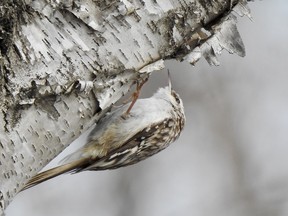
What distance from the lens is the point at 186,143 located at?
435 cm

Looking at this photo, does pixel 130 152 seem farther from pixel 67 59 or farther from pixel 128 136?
pixel 67 59

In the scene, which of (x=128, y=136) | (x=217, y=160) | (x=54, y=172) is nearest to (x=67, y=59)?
(x=54, y=172)

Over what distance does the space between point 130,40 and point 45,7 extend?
8.6 inches

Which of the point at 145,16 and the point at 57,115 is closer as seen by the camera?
the point at 57,115

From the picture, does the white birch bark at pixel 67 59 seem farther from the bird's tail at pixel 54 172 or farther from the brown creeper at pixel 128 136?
the brown creeper at pixel 128 136

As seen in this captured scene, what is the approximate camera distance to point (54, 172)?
2.15 m

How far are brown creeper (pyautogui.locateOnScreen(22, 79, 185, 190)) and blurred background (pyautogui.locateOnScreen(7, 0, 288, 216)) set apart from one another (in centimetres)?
132

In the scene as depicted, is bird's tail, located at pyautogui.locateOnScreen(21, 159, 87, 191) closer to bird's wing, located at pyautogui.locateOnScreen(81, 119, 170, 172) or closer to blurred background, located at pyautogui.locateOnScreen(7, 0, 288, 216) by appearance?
bird's wing, located at pyautogui.locateOnScreen(81, 119, 170, 172)

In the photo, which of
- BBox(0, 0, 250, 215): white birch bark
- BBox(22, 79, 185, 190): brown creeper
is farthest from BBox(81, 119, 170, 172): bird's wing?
BBox(0, 0, 250, 215): white birch bark

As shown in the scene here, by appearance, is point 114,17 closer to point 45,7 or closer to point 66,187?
point 45,7

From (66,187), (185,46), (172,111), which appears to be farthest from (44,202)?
(185,46)

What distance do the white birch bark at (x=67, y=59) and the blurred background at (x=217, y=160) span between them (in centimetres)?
218

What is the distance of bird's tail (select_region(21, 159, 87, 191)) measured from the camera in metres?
2.03

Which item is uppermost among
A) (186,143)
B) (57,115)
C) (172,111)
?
(57,115)
